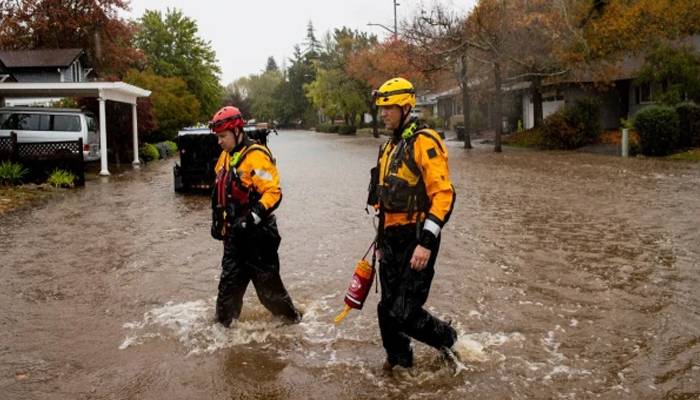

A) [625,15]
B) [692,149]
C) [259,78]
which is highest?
[259,78]

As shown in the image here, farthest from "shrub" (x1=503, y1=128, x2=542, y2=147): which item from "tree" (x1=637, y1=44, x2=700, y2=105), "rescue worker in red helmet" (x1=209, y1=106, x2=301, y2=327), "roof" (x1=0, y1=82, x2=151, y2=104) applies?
"rescue worker in red helmet" (x1=209, y1=106, x2=301, y2=327)

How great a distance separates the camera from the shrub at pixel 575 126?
2856cm

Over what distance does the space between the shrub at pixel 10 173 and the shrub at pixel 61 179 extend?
68 centimetres

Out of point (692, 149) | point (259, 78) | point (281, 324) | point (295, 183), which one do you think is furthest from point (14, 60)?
point (259, 78)

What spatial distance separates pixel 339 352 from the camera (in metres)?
5.13

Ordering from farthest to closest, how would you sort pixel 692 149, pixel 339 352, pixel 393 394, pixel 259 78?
pixel 259 78, pixel 692 149, pixel 339 352, pixel 393 394

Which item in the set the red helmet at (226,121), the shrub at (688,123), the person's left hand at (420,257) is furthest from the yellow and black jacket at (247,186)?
the shrub at (688,123)

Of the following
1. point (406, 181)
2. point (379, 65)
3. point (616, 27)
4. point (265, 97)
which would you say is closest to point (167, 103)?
point (379, 65)

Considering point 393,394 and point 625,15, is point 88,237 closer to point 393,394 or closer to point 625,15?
point 393,394

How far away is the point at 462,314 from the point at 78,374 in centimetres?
318

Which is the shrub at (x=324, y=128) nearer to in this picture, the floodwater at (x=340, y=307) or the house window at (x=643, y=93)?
the house window at (x=643, y=93)

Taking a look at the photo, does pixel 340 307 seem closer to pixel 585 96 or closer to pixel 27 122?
pixel 27 122

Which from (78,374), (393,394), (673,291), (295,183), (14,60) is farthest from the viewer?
(14,60)

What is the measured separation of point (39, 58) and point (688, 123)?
29381mm
